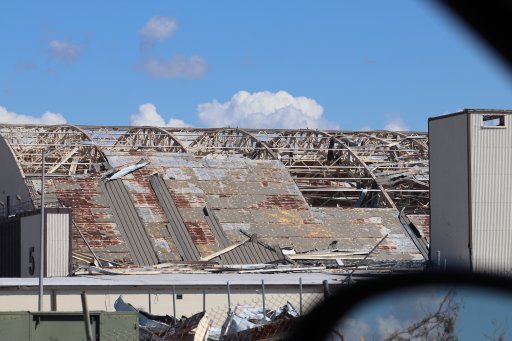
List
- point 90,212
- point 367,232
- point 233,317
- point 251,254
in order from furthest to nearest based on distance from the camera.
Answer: point 367,232 < point 90,212 < point 251,254 < point 233,317

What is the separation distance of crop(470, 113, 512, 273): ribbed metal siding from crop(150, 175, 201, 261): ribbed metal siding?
12125 millimetres

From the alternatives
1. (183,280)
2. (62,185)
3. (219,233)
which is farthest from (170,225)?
(183,280)

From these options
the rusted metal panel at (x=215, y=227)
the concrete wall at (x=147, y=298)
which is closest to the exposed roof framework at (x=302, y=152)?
the rusted metal panel at (x=215, y=227)

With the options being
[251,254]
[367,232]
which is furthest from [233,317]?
[367,232]

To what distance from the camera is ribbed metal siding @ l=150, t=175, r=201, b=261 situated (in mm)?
40562

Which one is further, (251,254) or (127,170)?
(127,170)

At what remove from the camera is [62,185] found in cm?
4244

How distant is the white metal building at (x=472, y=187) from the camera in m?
31.2

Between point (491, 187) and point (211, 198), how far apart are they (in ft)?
49.8

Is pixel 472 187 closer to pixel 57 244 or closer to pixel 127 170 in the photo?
pixel 57 244

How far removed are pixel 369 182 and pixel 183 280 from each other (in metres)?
22.4

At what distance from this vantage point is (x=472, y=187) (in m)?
31.7

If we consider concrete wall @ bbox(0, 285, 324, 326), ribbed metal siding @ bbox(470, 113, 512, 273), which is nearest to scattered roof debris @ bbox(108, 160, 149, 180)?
ribbed metal siding @ bbox(470, 113, 512, 273)

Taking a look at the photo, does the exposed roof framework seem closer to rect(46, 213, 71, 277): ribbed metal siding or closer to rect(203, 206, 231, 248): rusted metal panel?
rect(203, 206, 231, 248): rusted metal panel
